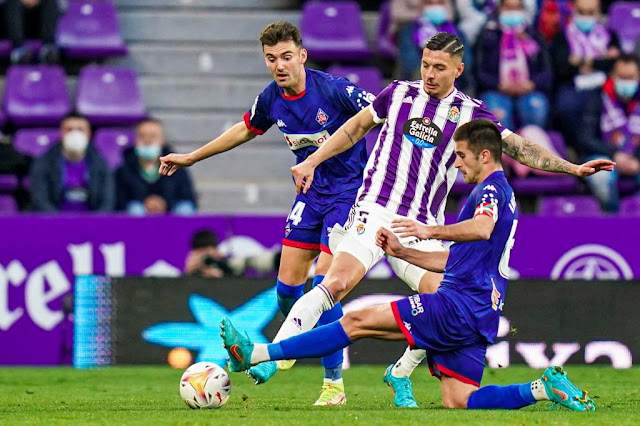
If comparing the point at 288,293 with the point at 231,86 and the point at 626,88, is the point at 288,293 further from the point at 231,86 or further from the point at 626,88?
the point at 231,86

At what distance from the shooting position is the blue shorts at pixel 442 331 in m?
6.41

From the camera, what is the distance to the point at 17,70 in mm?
13961

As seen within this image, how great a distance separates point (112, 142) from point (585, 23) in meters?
5.54

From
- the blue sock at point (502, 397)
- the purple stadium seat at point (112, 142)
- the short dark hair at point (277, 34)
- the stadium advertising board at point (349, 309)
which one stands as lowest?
the stadium advertising board at point (349, 309)

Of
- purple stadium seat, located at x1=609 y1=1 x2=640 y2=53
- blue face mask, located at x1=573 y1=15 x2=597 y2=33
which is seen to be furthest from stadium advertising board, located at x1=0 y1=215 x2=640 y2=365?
purple stadium seat, located at x1=609 y1=1 x2=640 y2=53

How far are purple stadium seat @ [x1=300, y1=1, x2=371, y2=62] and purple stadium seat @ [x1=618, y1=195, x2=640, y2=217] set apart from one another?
353 cm

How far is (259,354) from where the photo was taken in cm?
647

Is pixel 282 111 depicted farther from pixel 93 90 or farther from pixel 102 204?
pixel 93 90

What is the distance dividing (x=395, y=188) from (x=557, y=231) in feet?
15.3

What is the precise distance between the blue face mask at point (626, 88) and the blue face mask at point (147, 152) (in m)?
5.06

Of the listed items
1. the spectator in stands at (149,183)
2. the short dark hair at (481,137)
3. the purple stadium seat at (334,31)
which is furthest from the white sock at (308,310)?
the purple stadium seat at (334,31)

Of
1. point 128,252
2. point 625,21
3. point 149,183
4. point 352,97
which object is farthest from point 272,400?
point 625,21

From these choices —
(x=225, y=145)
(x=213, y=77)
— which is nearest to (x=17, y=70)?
(x=213, y=77)

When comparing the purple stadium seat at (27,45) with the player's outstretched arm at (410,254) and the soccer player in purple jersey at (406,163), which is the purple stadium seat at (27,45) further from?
the player's outstretched arm at (410,254)
